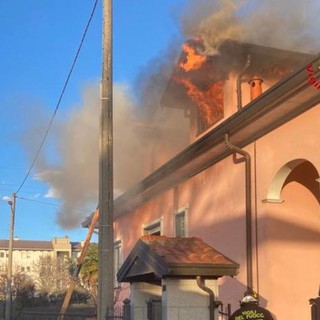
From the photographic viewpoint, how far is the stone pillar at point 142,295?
7.04 metres

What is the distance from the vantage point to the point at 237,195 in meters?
9.86

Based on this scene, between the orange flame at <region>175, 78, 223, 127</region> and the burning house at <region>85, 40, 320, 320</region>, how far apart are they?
0.9 inches

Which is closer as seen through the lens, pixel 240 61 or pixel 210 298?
pixel 210 298

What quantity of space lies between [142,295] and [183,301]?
1.38 m

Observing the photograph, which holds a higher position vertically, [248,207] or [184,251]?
[248,207]

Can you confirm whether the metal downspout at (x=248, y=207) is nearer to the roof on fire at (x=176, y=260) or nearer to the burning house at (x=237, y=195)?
the burning house at (x=237, y=195)

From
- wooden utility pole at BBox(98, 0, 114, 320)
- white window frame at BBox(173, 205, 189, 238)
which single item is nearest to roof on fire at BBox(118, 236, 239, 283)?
wooden utility pole at BBox(98, 0, 114, 320)

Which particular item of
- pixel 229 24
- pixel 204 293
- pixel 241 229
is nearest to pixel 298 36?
pixel 229 24

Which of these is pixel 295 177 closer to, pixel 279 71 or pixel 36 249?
pixel 279 71

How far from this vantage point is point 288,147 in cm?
845

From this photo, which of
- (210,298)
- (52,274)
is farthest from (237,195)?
(52,274)

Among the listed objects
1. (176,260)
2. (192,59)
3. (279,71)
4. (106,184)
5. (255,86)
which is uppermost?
(192,59)

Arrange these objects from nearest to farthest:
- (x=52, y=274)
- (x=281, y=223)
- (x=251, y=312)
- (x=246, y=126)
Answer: (x=251, y=312), (x=281, y=223), (x=246, y=126), (x=52, y=274)

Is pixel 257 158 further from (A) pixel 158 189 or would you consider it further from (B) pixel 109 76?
(A) pixel 158 189
